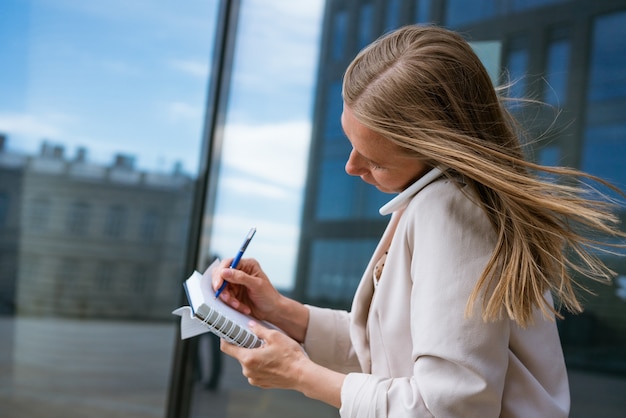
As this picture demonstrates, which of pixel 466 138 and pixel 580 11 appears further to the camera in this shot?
pixel 580 11

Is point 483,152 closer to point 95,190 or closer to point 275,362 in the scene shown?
point 275,362

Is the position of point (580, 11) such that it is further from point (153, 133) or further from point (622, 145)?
point (153, 133)

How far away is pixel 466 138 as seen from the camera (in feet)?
3.32

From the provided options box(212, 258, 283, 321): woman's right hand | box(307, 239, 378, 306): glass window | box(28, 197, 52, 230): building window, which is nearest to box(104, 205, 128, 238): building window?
box(28, 197, 52, 230): building window

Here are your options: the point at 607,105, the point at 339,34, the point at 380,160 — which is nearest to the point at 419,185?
the point at 380,160

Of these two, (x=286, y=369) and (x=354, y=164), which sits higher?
(x=354, y=164)

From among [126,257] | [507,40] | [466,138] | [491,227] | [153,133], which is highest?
[507,40]

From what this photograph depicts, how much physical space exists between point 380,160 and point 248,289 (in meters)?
0.41

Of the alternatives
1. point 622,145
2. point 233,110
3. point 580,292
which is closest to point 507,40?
point 622,145

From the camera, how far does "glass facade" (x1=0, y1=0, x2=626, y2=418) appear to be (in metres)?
2.90

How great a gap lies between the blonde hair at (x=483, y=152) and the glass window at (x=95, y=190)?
2.21 m

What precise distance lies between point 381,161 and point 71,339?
7.98 ft

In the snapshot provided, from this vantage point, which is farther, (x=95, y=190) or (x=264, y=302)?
(x=95, y=190)

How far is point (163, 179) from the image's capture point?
10.7ft
